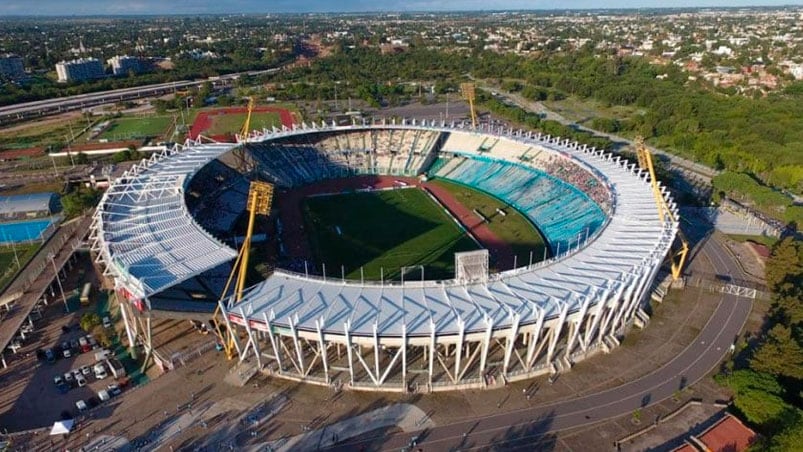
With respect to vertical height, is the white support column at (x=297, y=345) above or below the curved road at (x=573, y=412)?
above

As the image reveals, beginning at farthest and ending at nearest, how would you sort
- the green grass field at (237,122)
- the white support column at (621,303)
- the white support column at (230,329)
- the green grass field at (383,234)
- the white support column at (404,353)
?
the green grass field at (237,122) < the green grass field at (383,234) < the white support column at (621,303) < the white support column at (230,329) < the white support column at (404,353)

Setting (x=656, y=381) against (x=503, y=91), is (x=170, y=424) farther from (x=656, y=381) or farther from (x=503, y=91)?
(x=503, y=91)

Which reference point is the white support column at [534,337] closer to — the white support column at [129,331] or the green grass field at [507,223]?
the green grass field at [507,223]

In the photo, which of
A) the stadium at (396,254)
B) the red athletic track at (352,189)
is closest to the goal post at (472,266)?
the stadium at (396,254)

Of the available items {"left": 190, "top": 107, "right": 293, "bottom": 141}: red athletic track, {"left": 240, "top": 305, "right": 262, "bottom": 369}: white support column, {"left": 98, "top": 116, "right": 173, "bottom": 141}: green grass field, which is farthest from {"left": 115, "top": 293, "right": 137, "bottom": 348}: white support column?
{"left": 98, "top": 116, "right": 173, "bottom": 141}: green grass field

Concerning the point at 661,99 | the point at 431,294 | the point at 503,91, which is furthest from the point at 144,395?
the point at 503,91

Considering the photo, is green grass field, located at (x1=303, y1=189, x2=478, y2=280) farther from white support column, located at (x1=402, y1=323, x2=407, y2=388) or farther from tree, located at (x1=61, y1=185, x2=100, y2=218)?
tree, located at (x1=61, y1=185, x2=100, y2=218)

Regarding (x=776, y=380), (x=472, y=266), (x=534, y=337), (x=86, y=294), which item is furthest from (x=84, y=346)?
(x=776, y=380)
